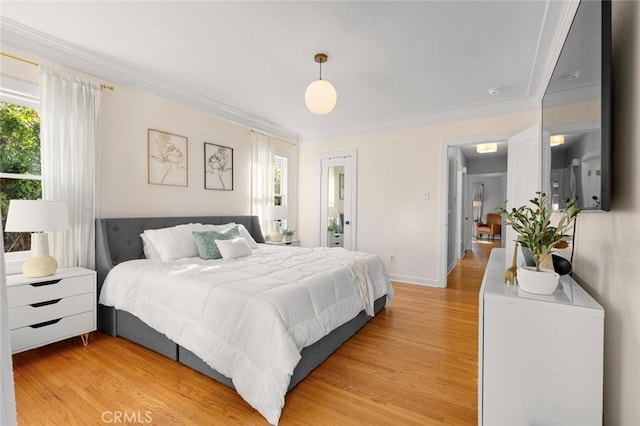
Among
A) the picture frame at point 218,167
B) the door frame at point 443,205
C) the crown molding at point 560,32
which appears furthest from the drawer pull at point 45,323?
the door frame at point 443,205

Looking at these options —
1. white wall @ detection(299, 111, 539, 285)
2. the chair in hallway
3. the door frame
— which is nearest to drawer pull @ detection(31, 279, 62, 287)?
white wall @ detection(299, 111, 539, 285)

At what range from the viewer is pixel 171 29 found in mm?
2475

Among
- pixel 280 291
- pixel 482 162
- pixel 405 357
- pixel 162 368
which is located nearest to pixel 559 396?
pixel 405 357

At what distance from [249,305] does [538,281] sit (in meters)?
1.55

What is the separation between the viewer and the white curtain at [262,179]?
481 centimetres

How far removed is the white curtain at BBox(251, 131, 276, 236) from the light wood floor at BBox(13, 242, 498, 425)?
2.62 m

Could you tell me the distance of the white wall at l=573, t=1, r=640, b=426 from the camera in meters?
1.09

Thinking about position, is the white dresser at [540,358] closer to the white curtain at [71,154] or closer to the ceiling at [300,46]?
the ceiling at [300,46]

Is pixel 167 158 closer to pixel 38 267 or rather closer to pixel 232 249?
pixel 232 249

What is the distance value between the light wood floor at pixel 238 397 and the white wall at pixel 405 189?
1.95 metres

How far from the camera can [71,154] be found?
2766 millimetres

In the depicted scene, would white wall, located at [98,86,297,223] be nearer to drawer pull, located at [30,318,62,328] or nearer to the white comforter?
the white comforter

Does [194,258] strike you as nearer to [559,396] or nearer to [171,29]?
[171,29]

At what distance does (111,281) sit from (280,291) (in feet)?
5.88
